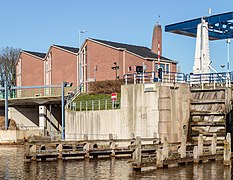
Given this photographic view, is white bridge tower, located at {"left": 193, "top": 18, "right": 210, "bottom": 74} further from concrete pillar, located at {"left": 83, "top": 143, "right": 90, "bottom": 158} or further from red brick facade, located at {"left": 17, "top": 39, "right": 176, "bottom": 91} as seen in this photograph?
red brick facade, located at {"left": 17, "top": 39, "right": 176, "bottom": 91}

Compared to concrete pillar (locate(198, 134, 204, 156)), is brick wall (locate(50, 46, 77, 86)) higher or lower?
higher

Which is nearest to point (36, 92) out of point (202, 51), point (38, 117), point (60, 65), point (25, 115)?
point (38, 117)

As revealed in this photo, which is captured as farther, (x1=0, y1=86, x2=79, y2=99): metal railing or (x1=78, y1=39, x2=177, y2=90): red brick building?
(x1=0, y1=86, x2=79, y2=99): metal railing

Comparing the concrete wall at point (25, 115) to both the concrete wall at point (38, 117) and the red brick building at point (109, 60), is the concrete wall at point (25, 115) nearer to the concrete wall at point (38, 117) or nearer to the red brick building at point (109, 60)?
the concrete wall at point (38, 117)

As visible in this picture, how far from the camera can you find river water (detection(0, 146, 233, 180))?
23719 millimetres

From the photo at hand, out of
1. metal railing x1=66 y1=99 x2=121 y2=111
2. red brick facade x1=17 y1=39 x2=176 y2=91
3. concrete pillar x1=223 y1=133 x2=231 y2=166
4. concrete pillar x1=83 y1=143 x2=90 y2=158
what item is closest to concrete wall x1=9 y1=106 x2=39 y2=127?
red brick facade x1=17 y1=39 x2=176 y2=91

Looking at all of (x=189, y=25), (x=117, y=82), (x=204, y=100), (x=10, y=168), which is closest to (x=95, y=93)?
(x=117, y=82)

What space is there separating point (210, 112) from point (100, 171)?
493 inches

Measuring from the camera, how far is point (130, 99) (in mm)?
35938

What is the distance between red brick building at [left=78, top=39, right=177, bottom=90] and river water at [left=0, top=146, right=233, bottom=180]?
30.1m

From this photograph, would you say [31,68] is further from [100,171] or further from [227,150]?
[227,150]

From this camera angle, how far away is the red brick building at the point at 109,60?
59.5 m

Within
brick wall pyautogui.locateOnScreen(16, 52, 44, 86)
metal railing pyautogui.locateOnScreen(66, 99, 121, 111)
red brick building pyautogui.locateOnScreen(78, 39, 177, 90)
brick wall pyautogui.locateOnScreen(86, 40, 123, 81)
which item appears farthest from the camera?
brick wall pyautogui.locateOnScreen(16, 52, 44, 86)

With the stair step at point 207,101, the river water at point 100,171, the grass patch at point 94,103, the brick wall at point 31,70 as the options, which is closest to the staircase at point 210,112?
the stair step at point 207,101
